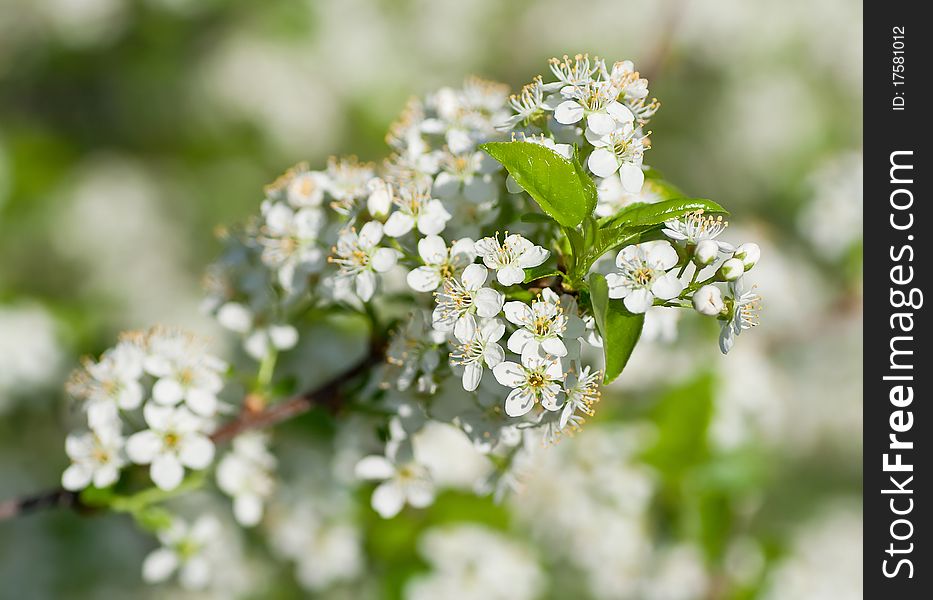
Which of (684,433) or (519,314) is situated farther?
(684,433)

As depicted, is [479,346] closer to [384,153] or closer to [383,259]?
[383,259]

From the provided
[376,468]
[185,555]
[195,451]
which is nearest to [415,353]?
[376,468]

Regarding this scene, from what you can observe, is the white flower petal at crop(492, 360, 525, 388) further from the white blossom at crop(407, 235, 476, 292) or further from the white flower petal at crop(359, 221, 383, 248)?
the white flower petal at crop(359, 221, 383, 248)

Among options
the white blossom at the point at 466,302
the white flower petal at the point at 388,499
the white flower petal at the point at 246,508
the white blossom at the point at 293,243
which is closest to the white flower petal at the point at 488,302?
the white blossom at the point at 466,302

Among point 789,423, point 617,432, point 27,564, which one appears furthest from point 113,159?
point 789,423
